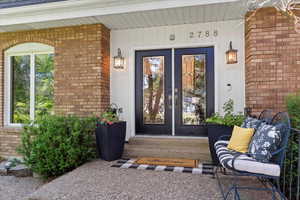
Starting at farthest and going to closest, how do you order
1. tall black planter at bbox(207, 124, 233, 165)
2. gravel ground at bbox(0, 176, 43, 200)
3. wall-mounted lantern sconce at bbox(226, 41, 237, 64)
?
wall-mounted lantern sconce at bbox(226, 41, 237, 64) < tall black planter at bbox(207, 124, 233, 165) < gravel ground at bbox(0, 176, 43, 200)

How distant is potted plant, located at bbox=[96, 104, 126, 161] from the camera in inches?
135

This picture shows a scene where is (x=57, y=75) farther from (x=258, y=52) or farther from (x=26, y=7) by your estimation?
(x=258, y=52)

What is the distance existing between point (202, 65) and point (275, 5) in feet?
5.11

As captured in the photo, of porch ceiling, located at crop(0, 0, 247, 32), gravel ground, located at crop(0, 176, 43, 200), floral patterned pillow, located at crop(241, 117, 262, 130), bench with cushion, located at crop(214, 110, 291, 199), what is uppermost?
porch ceiling, located at crop(0, 0, 247, 32)

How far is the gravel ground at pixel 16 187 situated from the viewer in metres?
2.91

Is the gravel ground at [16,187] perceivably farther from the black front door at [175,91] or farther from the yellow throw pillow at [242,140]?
the yellow throw pillow at [242,140]

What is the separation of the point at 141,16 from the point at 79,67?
1.68 m

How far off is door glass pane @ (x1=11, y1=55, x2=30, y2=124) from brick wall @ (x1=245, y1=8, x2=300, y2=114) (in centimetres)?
486

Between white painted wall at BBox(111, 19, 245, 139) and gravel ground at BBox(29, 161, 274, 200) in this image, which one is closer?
gravel ground at BBox(29, 161, 274, 200)

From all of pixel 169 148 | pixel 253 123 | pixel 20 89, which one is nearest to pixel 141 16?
pixel 169 148

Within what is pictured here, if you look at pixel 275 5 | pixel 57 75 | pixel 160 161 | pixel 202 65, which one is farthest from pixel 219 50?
pixel 57 75

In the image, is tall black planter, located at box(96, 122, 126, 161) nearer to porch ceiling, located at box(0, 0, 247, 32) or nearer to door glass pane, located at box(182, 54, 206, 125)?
door glass pane, located at box(182, 54, 206, 125)

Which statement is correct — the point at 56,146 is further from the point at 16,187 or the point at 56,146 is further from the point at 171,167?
the point at 171,167

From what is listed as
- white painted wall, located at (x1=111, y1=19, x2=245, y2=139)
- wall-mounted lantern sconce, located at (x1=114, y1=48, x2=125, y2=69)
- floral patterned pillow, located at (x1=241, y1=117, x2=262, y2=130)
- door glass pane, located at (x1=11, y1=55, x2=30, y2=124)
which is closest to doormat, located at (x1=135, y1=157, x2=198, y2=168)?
white painted wall, located at (x1=111, y1=19, x2=245, y2=139)
